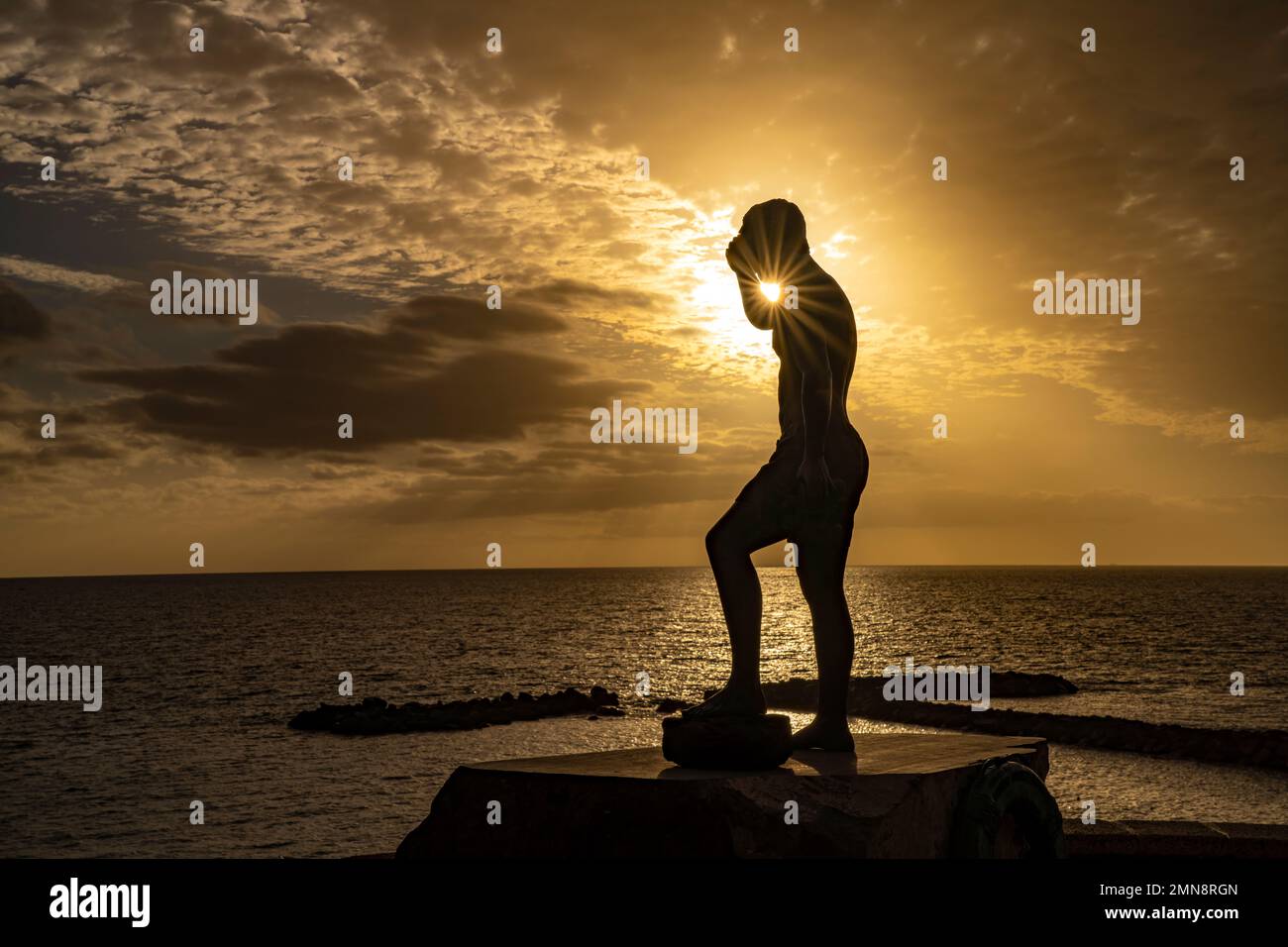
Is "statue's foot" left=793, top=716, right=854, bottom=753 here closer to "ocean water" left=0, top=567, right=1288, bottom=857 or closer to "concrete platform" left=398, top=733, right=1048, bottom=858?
"concrete platform" left=398, top=733, right=1048, bottom=858

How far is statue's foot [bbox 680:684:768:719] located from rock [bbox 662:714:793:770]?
0.32 ft

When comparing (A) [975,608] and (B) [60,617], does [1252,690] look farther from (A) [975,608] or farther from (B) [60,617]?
(B) [60,617]

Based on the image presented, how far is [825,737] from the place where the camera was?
29.9 ft

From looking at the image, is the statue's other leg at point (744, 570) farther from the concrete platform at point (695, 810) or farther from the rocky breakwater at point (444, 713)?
the rocky breakwater at point (444, 713)

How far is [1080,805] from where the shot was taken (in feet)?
78.3

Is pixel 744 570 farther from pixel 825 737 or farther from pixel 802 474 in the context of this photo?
pixel 825 737

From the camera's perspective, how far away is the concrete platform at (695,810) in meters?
7.05

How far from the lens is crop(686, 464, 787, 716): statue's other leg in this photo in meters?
8.40

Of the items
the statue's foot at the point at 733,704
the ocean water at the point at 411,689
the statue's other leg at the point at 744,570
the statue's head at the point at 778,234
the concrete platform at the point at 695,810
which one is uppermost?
the statue's head at the point at 778,234

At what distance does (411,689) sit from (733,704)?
50.2m

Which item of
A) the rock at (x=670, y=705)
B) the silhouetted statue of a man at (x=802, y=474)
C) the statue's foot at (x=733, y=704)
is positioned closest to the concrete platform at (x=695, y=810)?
the statue's foot at (x=733, y=704)

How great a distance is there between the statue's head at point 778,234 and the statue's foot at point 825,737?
368cm

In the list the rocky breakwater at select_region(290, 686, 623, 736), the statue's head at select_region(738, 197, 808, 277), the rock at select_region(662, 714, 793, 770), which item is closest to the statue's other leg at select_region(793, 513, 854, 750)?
the rock at select_region(662, 714, 793, 770)
